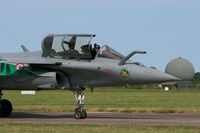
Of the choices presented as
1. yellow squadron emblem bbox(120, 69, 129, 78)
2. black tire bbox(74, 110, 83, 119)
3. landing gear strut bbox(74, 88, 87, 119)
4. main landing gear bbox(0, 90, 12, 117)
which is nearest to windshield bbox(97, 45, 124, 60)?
yellow squadron emblem bbox(120, 69, 129, 78)

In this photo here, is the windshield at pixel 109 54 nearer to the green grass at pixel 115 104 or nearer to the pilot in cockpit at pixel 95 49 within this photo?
the pilot in cockpit at pixel 95 49

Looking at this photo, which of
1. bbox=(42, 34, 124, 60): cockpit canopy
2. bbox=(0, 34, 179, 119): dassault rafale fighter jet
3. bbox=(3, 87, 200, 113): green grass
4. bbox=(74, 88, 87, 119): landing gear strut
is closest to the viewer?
bbox=(0, 34, 179, 119): dassault rafale fighter jet

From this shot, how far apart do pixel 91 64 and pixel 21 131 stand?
6452 millimetres

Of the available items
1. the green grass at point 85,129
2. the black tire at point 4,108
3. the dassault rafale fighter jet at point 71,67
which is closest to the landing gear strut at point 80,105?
the dassault rafale fighter jet at point 71,67

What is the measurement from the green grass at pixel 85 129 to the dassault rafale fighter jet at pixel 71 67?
4053 mm

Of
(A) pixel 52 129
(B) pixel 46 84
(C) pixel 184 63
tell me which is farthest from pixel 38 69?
(C) pixel 184 63

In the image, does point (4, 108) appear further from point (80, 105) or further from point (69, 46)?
point (69, 46)

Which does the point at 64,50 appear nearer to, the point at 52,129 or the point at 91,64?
the point at 91,64

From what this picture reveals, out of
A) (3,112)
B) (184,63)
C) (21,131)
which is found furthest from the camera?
(184,63)

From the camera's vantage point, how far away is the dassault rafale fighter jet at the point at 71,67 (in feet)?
77.5

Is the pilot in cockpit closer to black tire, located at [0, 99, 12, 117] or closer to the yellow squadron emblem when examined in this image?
the yellow squadron emblem

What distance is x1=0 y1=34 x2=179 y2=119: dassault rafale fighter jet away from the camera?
2362 cm

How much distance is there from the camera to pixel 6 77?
2461 centimetres

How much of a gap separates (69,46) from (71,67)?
3.03 ft
